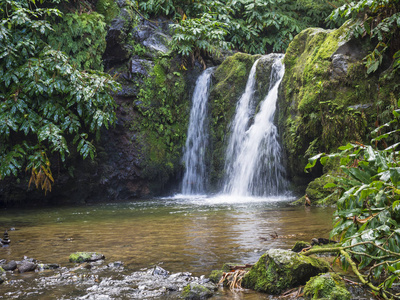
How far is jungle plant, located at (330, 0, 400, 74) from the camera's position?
252 inches

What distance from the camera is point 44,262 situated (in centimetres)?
342

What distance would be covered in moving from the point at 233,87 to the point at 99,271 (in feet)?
29.5

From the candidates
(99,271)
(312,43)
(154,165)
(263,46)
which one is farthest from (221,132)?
(99,271)

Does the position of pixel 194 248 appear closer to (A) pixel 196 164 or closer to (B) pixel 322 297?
(B) pixel 322 297

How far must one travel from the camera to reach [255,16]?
46.7ft

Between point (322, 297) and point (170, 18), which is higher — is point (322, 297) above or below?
below

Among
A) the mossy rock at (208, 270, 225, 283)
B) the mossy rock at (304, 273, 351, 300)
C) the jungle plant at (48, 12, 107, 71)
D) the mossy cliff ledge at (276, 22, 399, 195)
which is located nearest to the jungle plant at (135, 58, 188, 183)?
the jungle plant at (48, 12, 107, 71)

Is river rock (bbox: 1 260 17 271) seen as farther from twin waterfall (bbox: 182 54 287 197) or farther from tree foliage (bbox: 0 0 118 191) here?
twin waterfall (bbox: 182 54 287 197)

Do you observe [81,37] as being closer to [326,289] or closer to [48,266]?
[48,266]

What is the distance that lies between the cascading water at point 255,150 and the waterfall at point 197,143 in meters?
1.04

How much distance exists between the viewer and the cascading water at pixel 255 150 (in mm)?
9266

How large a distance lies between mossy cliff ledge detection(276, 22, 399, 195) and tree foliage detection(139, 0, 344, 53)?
4695 millimetres

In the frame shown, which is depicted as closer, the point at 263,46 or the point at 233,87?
the point at 233,87

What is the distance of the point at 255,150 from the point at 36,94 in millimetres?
5303
